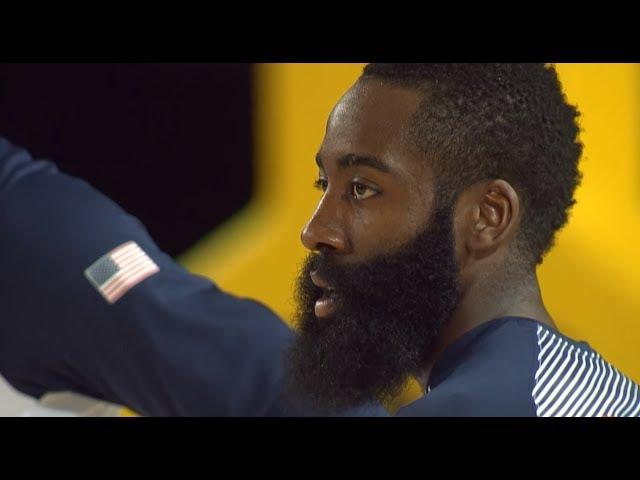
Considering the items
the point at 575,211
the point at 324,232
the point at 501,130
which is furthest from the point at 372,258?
the point at 575,211

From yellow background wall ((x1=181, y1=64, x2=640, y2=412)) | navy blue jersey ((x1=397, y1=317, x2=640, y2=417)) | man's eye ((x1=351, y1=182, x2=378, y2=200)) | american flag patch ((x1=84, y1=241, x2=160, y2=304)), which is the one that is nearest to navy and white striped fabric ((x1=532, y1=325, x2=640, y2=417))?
navy blue jersey ((x1=397, y1=317, x2=640, y2=417))

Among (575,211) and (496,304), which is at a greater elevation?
(575,211)

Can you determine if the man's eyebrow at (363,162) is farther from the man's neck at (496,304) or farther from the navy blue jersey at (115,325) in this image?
the navy blue jersey at (115,325)

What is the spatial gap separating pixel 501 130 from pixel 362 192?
15 centimetres

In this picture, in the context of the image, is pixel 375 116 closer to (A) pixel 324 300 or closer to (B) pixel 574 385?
(A) pixel 324 300

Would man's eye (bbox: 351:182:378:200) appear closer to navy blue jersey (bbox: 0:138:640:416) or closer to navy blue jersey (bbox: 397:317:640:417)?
navy blue jersey (bbox: 397:317:640:417)

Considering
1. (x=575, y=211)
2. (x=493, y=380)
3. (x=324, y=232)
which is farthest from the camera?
(x=575, y=211)

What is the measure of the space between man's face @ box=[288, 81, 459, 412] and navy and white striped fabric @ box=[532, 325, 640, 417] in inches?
4.8

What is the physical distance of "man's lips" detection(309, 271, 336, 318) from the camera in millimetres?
1226

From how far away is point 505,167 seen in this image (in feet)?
3.68

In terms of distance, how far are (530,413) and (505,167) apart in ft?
0.79

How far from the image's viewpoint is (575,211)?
1671 mm

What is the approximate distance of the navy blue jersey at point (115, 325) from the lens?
5.62 feet

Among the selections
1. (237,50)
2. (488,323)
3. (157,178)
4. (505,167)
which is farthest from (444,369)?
(157,178)
